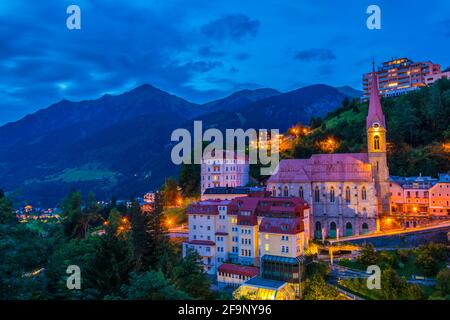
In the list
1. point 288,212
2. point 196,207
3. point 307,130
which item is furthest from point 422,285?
point 307,130

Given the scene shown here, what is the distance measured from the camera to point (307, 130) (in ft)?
382

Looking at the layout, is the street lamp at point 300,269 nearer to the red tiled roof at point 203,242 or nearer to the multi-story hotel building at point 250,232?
the multi-story hotel building at point 250,232

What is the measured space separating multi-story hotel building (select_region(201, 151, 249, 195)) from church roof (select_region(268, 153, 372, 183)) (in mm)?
17564

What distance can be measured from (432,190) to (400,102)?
150 ft

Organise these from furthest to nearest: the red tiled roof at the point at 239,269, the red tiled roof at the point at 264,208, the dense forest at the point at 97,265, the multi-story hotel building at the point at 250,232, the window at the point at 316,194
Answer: the window at the point at 316,194
the red tiled roof at the point at 264,208
the red tiled roof at the point at 239,269
the multi-story hotel building at the point at 250,232
the dense forest at the point at 97,265

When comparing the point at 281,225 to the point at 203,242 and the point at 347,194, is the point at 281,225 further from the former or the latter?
the point at 347,194

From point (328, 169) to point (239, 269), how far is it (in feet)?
89.3

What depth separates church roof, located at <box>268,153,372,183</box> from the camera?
59969 mm

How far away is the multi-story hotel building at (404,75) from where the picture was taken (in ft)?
405

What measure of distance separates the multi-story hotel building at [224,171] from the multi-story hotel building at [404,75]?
71795mm

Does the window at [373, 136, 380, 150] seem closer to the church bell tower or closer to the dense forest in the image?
the church bell tower

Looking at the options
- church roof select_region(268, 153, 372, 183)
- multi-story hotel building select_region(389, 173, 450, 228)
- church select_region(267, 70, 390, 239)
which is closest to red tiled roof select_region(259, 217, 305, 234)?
church select_region(267, 70, 390, 239)

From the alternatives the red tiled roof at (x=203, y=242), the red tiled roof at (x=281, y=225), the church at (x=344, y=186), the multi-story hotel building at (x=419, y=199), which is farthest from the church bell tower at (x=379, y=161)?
the red tiled roof at (x=203, y=242)
